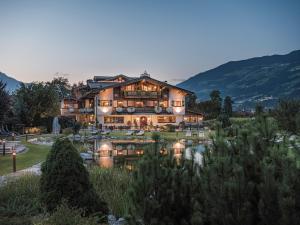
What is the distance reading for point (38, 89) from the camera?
4028cm

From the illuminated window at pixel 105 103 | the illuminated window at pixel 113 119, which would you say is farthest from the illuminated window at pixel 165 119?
the illuminated window at pixel 105 103

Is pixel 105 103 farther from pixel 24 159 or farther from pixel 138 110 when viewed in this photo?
pixel 24 159

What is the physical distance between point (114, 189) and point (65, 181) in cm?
266

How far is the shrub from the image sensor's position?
6.46 metres

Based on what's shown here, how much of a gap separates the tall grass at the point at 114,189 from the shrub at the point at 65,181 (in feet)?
2.91

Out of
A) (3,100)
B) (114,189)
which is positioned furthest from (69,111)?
(114,189)

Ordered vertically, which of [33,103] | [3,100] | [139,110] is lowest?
[3,100]

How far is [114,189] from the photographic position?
8.96 m

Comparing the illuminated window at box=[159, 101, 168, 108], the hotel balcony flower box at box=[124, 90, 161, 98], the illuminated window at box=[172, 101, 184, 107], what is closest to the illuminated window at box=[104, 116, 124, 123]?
the hotel balcony flower box at box=[124, 90, 161, 98]

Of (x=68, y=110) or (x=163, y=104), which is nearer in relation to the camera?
(x=163, y=104)

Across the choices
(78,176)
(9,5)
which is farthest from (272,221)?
(9,5)

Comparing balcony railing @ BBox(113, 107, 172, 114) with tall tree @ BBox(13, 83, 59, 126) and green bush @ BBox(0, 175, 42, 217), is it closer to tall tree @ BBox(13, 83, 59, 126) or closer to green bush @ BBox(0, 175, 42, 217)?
tall tree @ BBox(13, 83, 59, 126)

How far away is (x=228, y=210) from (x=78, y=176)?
366 centimetres

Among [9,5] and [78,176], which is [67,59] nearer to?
[9,5]
